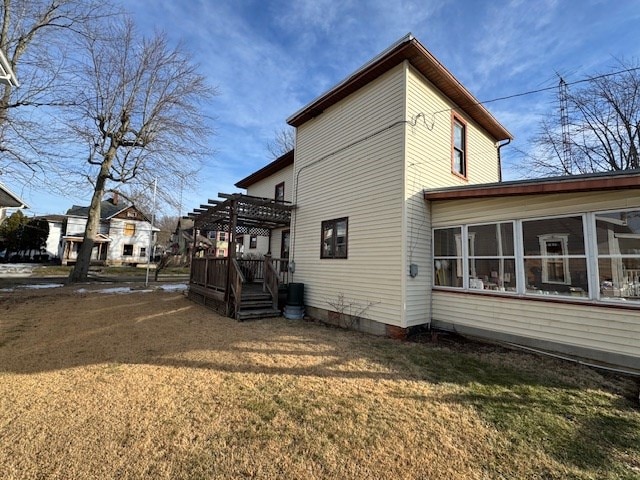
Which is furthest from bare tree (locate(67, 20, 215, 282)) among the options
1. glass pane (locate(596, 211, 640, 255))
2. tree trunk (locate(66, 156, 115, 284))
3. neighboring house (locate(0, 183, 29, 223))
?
glass pane (locate(596, 211, 640, 255))

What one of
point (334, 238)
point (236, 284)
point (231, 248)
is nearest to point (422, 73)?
point (334, 238)

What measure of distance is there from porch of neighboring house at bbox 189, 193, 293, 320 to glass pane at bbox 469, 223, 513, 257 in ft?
18.6

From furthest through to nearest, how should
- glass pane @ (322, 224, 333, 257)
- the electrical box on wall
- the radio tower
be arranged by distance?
the radio tower, glass pane @ (322, 224, 333, 257), the electrical box on wall

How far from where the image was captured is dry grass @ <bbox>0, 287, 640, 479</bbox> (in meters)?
2.58

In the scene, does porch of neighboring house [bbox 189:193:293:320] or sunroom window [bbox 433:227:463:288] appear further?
porch of neighboring house [bbox 189:193:293:320]

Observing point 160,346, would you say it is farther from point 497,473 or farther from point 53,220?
point 53,220

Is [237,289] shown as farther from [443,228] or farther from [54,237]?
[54,237]

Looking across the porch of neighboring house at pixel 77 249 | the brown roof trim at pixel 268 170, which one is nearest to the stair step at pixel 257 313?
the brown roof trim at pixel 268 170

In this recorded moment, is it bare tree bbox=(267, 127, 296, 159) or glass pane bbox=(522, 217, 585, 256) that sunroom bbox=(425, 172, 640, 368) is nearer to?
glass pane bbox=(522, 217, 585, 256)

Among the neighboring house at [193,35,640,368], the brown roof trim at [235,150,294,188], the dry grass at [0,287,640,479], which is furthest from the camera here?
the brown roof trim at [235,150,294,188]

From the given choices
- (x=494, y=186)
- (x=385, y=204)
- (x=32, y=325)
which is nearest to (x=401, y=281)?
(x=385, y=204)

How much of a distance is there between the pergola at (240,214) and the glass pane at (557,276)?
7.22m

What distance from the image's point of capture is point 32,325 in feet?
23.2

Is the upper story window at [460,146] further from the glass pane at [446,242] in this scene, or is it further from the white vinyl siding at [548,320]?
the white vinyl siding at [548,320]
